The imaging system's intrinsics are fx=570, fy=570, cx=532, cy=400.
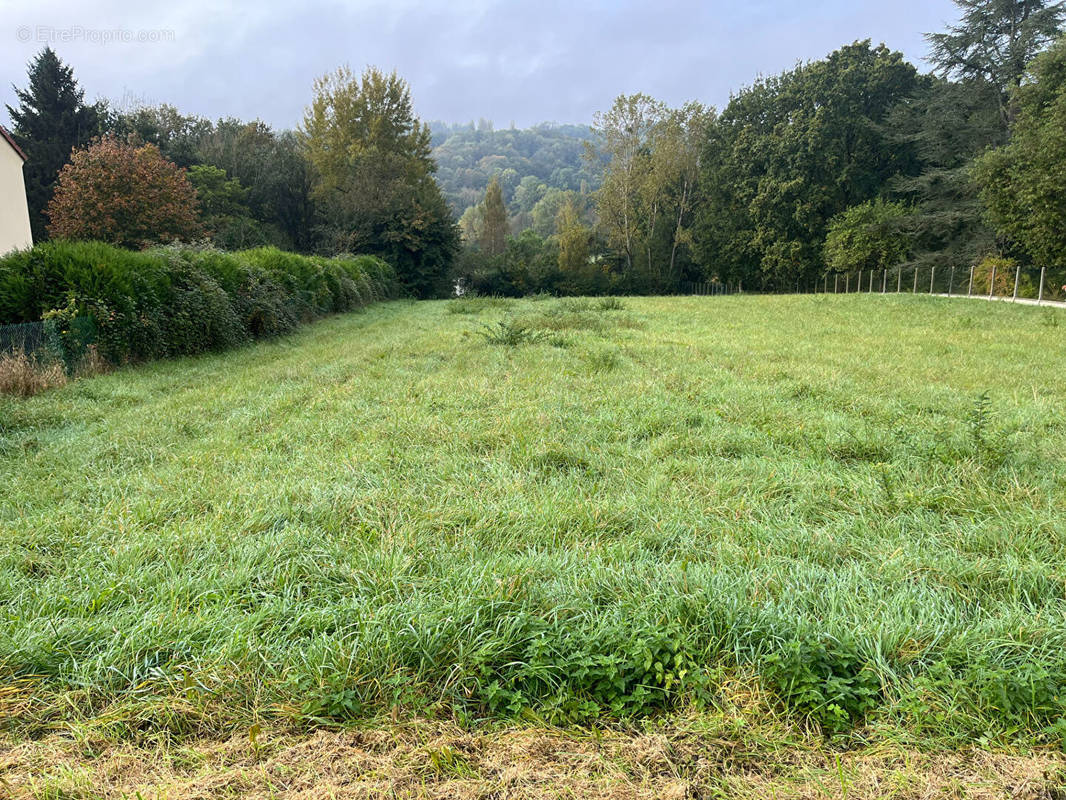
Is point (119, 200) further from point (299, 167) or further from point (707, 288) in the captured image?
point (707, 288)

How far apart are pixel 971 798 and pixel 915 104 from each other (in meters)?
34.8

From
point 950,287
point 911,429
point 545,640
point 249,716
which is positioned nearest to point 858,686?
point 545,640

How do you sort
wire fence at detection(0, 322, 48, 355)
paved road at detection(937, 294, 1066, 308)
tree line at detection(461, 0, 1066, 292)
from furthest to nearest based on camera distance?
tree line at detection(461, 0, 1066, 292), paved road at detection(937, 294, 1066, 308), wire fence at detection(0, 322, 48, 355)

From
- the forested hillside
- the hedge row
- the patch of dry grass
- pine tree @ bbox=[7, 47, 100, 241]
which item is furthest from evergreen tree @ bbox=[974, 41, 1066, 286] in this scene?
the forested hillside

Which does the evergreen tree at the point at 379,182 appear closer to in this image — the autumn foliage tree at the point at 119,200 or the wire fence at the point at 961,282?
the autumn foliage tree at the point at 119,200

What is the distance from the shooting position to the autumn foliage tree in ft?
58.4

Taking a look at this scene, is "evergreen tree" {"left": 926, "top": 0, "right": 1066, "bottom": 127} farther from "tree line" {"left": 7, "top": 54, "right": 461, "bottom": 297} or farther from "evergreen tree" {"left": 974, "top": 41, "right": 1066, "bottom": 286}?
"tree line" {"left": 7, "top": 54, "right": 461, "bottom": 297}

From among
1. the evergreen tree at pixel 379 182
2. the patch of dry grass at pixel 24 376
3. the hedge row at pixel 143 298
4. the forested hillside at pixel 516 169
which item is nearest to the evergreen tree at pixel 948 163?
the evergreen tree at pixel 379 182

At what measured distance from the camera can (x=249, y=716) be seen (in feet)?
5.06

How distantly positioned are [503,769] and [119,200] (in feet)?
72.7

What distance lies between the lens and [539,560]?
217 cm

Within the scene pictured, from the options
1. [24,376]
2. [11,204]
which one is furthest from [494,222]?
[24,376]

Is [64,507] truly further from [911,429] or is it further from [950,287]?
[950,287]

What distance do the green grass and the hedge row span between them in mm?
2719
